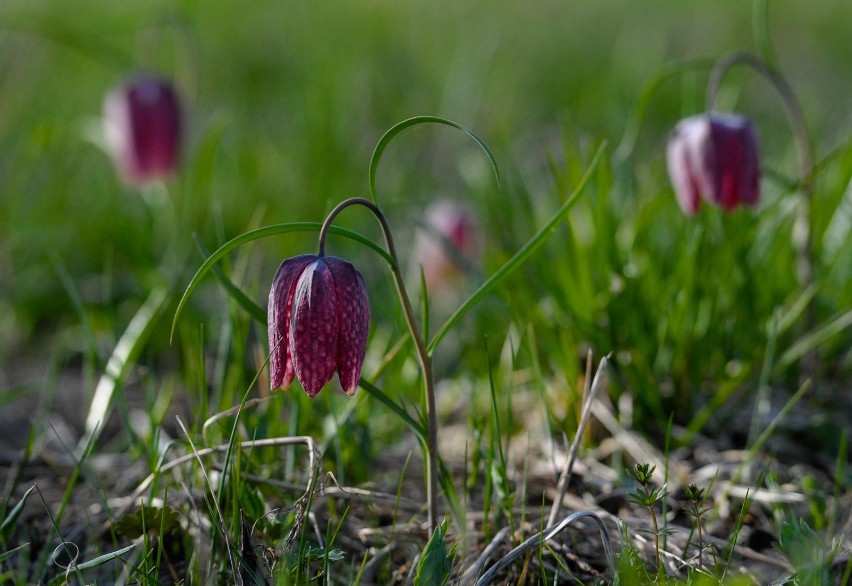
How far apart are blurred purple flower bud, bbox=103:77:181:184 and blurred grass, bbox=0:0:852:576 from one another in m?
0.09

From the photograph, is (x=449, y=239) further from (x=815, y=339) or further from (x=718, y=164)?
(x=815, y=339)

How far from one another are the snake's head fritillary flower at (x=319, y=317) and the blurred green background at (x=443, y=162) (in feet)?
1.34

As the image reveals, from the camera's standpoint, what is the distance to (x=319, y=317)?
3.79ft

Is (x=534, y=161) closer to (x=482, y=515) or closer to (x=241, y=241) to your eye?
(x=482, y=515)

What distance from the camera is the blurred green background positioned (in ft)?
6.01

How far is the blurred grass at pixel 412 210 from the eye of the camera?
1783 millimetres

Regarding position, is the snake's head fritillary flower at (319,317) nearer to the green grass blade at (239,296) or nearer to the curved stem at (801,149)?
the green grass blade at (239,296)

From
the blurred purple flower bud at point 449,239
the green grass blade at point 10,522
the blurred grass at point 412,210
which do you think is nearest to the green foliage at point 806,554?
the blurred grass at point 412,210

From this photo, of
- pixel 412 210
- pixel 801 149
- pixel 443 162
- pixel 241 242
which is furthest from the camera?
pixel 443 162

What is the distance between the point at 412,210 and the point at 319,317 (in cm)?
192

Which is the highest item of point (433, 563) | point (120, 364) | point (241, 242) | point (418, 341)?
point (241, 242)

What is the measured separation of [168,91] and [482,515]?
172 cm

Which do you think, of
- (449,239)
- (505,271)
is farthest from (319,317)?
(449,239)

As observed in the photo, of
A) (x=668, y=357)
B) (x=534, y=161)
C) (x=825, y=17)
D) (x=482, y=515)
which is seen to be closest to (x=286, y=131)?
(x=534, y=161)
